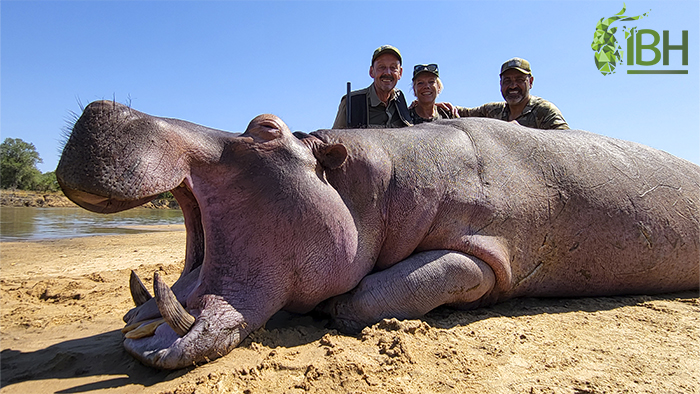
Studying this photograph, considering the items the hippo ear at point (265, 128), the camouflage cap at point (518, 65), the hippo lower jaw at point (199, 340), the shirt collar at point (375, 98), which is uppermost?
the camouflage cap at point (518, 65)

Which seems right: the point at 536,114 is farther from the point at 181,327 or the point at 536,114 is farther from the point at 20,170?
the point at 20,170

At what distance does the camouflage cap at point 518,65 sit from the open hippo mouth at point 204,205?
3.71m

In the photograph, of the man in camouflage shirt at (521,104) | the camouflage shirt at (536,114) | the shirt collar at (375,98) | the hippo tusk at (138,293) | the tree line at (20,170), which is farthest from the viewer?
the tree line at (20,170)

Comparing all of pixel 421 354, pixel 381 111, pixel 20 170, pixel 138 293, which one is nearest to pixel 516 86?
pixel 381 111

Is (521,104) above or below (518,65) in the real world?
below

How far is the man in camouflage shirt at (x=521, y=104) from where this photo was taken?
16.8ft

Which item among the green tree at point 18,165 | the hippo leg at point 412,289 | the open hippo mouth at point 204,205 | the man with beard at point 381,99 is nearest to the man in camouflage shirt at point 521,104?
the man with beard at point 381,99

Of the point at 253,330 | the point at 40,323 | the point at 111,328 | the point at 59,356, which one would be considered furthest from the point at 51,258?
the point at 253,330

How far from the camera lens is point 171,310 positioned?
196 centimetres

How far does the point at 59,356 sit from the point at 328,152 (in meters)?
1.81

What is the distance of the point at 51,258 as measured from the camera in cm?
707

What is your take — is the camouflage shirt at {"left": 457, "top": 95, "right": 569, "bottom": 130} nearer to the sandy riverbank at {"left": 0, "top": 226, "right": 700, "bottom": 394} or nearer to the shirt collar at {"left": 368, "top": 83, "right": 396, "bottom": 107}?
the shirt collar at {"left": 368, "top": 83, "right": 396, "bottom": 107}

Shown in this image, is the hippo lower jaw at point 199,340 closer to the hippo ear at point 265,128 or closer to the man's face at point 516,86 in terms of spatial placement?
the hippo ear at point 265,128

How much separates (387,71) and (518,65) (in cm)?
165
